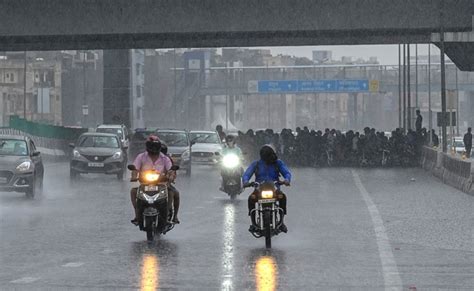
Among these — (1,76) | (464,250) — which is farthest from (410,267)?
(1,76)

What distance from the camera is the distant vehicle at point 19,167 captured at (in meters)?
27.8

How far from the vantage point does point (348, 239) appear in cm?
1838

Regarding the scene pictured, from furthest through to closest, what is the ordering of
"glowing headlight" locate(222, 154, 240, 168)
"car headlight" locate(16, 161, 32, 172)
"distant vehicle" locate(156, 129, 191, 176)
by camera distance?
"distant vehicle" locate(156, 129, 191, 176) → "glowing headlight" locate(222, 154, 240, 168) → "car headlight" locate(16, 161, 32, 172)

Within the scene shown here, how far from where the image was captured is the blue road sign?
133875 millimetres

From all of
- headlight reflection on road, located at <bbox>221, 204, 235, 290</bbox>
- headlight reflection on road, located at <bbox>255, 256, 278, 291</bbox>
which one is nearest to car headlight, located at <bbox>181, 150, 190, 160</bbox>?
headlight reflection on road, located at <bbox>221, 204, 235, 290</bbox>

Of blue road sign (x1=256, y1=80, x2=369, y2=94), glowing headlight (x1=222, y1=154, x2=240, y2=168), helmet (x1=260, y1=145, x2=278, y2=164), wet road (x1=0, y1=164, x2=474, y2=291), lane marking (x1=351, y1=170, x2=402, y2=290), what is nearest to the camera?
lane marking (x1=351, y1=170, x2=402, y2=290)

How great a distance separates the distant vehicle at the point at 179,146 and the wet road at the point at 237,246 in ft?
37.9

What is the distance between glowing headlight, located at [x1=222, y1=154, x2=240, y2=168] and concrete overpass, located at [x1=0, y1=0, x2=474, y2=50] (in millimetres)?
14867

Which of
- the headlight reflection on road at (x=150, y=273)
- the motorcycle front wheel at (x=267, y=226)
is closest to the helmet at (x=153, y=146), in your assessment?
the motorcycle front wheel at (x=267, y=226)

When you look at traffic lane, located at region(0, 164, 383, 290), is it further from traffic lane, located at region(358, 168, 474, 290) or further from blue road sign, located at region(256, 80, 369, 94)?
blue road sign, located at region(256, 80, 369, 94)

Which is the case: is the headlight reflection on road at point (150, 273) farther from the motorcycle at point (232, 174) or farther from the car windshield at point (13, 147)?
the car windshield at point (13, 147)

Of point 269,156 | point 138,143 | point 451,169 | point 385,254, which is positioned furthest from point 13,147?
point 138,143

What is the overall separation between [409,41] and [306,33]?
7469 mm

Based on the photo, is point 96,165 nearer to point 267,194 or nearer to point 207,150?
point 207,150
